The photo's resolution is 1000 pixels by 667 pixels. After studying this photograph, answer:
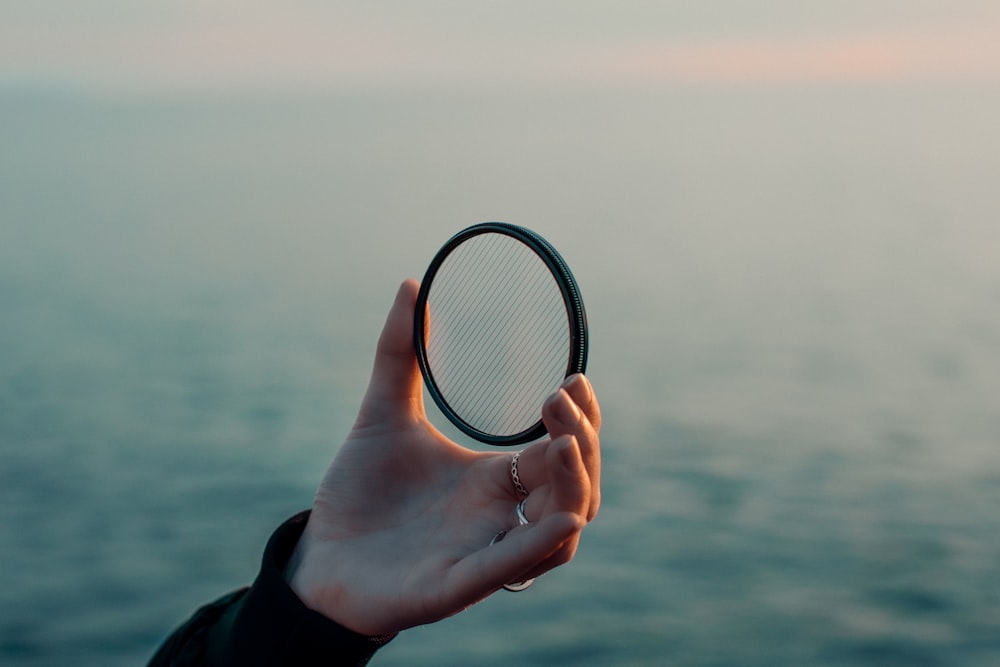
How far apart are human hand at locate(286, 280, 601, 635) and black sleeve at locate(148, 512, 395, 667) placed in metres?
0.04

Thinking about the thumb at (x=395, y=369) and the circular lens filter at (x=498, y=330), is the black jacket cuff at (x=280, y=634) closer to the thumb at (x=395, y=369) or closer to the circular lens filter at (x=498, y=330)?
the thumb at (x=395, y=369)

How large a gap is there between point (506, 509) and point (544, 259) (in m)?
0.65

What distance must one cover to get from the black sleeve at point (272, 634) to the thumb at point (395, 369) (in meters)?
0.36

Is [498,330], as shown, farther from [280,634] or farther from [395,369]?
[280,634]

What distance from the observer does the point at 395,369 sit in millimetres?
2877

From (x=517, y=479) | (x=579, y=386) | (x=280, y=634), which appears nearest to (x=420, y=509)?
(x=517, y=479)

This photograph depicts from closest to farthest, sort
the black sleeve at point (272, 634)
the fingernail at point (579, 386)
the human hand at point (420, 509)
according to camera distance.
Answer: the human hand at point (420, 509) → the fingernail at point (579, 386) → the black sleeve at point (272, 634)

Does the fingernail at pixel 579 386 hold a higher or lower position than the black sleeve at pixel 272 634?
higher

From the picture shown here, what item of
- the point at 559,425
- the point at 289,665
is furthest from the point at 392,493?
the point at 559,425

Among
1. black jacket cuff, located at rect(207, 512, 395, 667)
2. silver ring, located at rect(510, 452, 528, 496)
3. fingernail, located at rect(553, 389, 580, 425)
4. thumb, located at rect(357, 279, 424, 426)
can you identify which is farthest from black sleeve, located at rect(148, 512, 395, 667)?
fingernail, located at rect(553, 389, 580, 425)

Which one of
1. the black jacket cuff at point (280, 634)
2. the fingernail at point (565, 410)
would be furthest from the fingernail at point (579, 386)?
the black jacket cuff at point (280, 634)

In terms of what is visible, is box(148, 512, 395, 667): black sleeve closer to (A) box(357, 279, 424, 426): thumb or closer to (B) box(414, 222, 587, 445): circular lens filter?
(A) box(357, 279, 424, 426): thumb

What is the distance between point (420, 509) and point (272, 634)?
1.60 feet

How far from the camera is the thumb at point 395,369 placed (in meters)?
2.86
